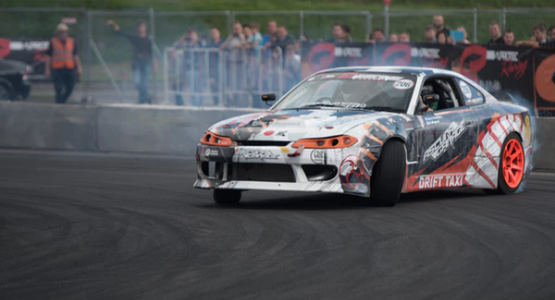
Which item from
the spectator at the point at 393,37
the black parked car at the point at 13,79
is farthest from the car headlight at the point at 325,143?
the black parked car at the point at 13,79

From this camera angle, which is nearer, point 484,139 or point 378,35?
point 484,139

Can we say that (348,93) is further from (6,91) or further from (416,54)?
(6,91)

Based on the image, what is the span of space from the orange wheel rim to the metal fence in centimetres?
558

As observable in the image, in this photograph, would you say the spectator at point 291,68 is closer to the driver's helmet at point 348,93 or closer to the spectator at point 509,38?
the spectator at point 509,38

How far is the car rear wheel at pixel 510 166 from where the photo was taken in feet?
35.8

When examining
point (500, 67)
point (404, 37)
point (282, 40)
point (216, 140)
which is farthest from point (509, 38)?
point (216, 140)

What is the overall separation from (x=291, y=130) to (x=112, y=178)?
381cm

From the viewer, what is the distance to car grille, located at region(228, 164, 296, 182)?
914 cm

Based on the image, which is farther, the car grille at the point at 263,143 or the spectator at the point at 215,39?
the spectator at the point at 215,39

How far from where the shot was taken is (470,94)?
10.9m

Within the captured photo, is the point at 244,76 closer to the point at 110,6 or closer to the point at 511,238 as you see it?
the point at 511,238

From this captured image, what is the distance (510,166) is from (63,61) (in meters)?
12.7

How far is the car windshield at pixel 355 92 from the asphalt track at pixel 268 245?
0.94 metres

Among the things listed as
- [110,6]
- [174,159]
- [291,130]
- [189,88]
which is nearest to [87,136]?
[174,159]
